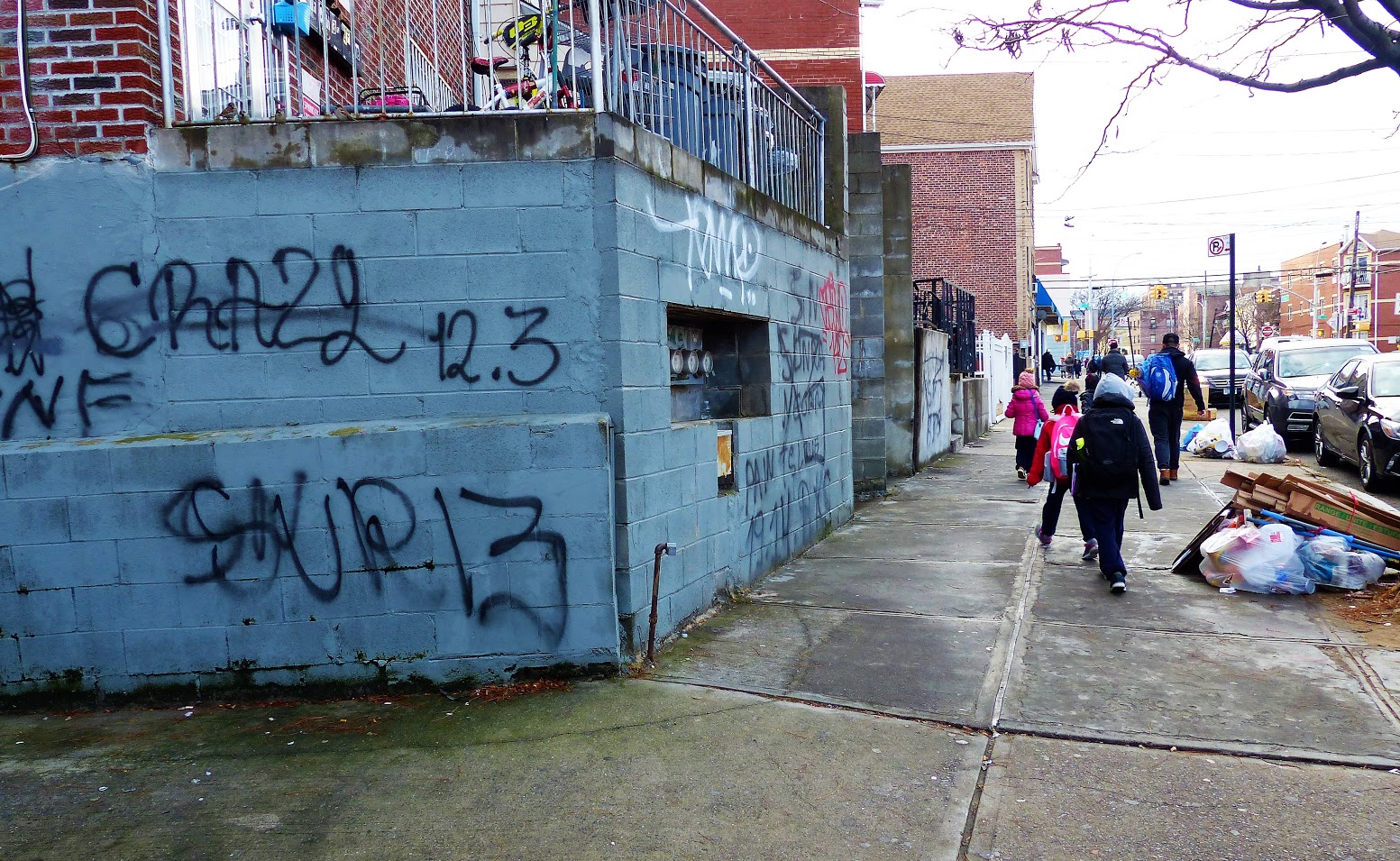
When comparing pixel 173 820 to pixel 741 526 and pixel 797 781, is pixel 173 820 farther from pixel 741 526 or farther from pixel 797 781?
pixel 741 526

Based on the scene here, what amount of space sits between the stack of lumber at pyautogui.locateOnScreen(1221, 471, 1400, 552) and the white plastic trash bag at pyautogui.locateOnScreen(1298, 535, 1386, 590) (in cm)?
14

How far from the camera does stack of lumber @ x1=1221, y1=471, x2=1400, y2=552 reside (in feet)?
23.3

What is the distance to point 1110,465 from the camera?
23.7ft

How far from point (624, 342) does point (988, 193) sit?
3300 centimetres

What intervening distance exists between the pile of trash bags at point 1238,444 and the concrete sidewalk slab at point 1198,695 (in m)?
9.56

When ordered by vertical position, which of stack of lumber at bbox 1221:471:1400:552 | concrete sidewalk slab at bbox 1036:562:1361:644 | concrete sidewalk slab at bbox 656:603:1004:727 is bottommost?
concrete sidewalk slab at bbox 1036:562:1361:644

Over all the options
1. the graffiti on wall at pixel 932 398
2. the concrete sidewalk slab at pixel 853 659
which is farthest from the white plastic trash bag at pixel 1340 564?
the graffiti on wall at pixel 932 398

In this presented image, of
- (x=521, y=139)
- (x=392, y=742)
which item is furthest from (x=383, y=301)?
(x=392, y=742)

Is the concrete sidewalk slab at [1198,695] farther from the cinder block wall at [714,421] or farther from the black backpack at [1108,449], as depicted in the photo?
the cinder block wall at [714,421]

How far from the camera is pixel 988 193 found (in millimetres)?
35844

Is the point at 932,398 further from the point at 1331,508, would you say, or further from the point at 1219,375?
→ the point at 1219,375

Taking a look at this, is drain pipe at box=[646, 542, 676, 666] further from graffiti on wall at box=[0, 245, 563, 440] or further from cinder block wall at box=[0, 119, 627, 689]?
graffiti on wall at box=[0, 245, 563, 440]

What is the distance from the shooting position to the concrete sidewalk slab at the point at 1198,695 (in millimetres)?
4477

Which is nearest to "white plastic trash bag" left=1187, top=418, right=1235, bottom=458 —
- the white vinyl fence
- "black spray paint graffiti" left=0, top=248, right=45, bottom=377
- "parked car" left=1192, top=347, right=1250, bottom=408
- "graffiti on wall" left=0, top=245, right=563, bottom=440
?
the white vinyl fence
